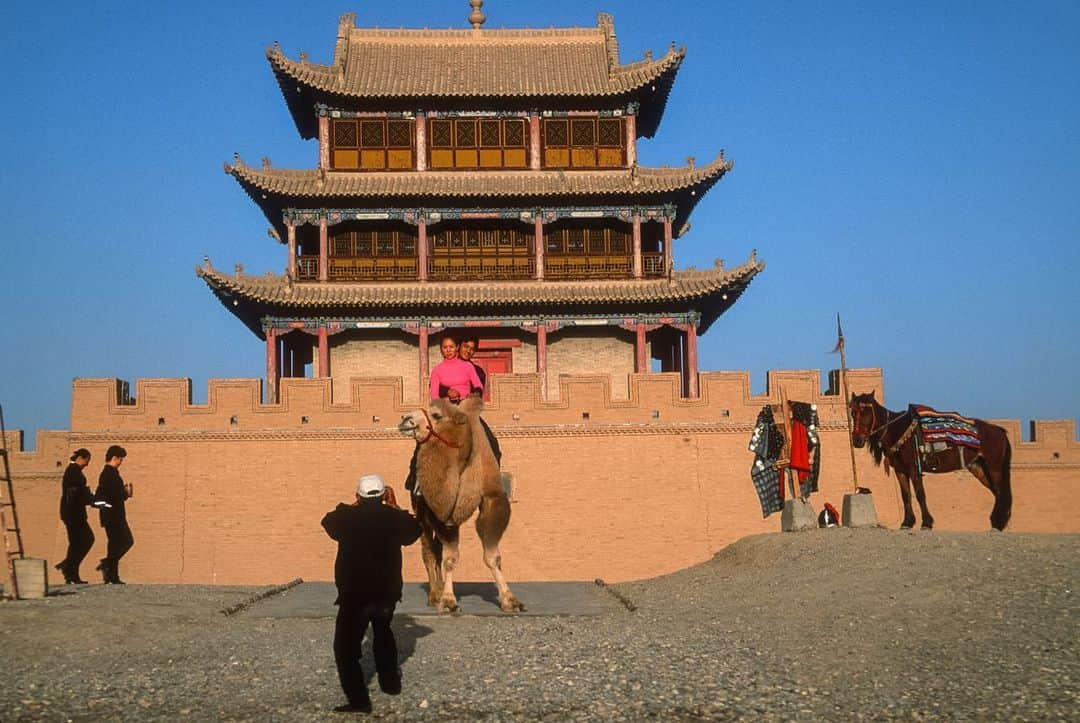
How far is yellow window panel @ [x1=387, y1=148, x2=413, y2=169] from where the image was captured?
2844 centimetres

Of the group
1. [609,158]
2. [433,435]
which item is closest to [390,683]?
[433,435]

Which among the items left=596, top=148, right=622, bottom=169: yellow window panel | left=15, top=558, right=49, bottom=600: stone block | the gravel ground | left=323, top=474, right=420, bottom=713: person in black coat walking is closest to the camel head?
the gravel ground

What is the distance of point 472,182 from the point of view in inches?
1104

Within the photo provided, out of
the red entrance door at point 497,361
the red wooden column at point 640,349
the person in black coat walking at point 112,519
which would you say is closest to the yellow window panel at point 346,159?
the red entrance door at point 497,361

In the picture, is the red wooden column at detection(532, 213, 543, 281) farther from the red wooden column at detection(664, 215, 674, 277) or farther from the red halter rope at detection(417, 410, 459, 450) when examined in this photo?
the red halter rope at detection(417, 410, 459, 450)

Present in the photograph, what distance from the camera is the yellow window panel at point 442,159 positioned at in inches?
1123

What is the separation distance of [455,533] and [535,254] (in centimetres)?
1855

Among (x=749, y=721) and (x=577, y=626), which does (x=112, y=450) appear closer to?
(x=577, y=626)

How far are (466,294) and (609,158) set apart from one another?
507cm

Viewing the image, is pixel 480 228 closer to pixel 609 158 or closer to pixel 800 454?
pixel 609 158

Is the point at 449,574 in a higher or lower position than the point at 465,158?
lower

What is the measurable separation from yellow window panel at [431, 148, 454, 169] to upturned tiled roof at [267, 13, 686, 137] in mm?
1186

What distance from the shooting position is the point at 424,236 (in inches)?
1096

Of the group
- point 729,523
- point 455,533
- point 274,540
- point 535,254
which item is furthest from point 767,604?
point 535,254
